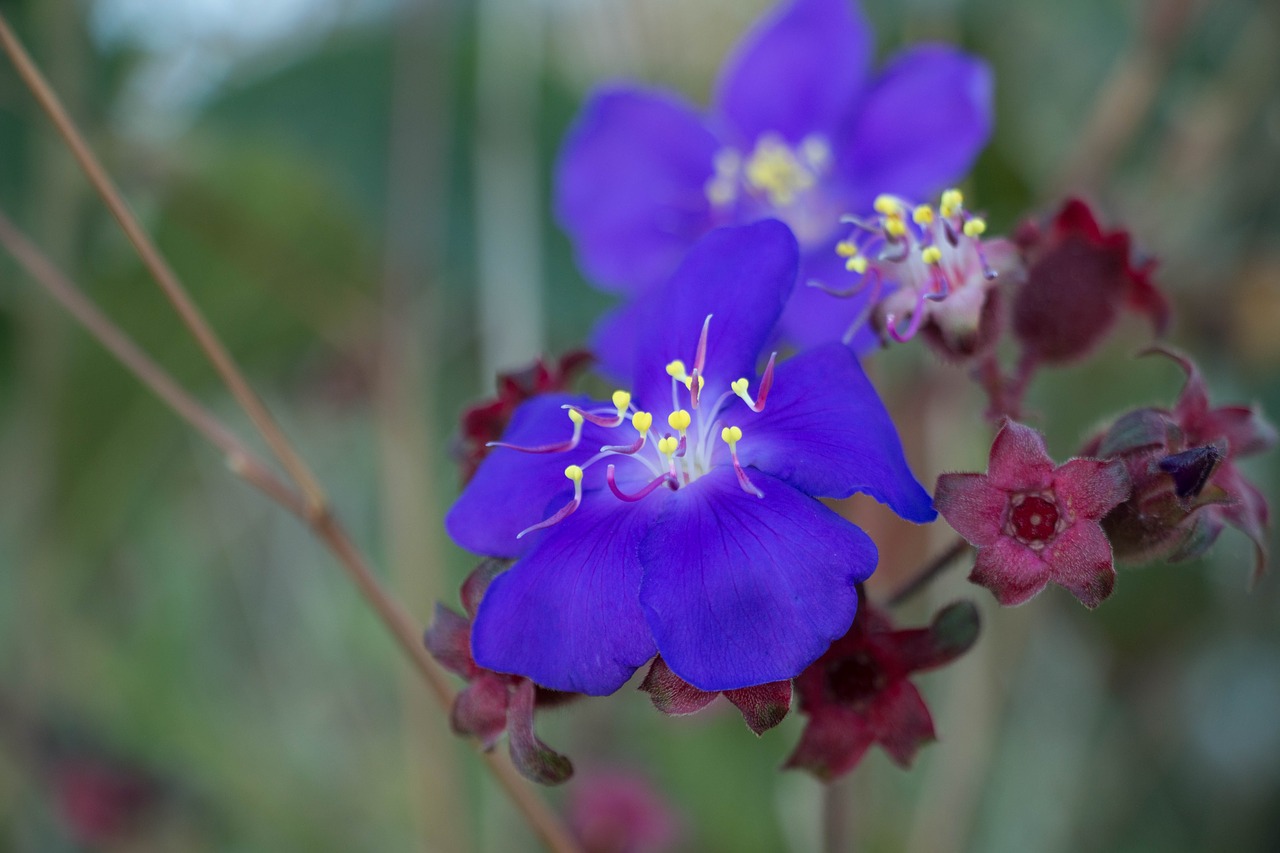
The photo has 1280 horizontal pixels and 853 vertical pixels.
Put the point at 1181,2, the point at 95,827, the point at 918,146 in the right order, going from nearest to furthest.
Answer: the point at 918,146 → the point at 1181,2 → the point at 95,827

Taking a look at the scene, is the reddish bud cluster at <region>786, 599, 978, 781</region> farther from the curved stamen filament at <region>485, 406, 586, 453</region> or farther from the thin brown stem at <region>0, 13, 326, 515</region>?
the thin brown stem at <region>0, 13, 326, 515</region>

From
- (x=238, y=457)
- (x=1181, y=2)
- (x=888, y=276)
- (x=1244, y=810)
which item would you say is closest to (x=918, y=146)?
(x=888, y=276)

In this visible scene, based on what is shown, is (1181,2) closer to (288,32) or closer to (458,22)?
(458,22)

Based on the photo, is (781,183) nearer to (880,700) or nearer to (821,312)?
(821,312)

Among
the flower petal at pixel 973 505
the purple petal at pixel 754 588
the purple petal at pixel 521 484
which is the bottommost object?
the purple petal at pixel 521 484

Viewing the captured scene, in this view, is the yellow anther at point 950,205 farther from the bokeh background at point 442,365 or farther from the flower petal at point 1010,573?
the bokeh background at point 442,365

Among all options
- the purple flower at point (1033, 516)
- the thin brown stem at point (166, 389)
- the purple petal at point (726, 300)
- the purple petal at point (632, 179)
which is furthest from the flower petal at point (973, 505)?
the purple petal at point (632, 179)
